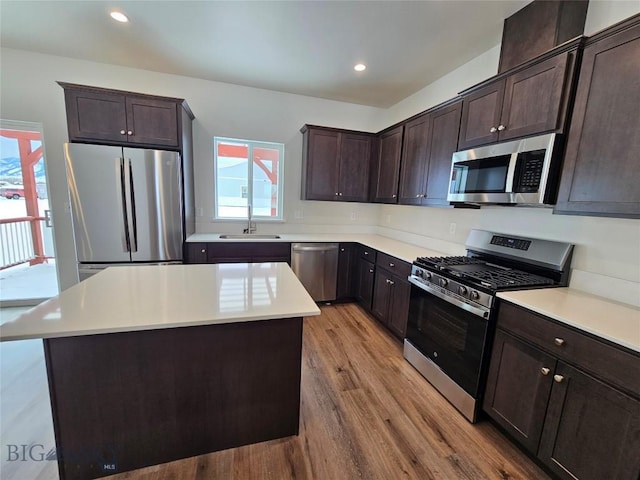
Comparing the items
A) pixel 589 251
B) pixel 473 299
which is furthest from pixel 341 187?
pixel 589 251

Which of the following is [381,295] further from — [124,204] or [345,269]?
[124,204]

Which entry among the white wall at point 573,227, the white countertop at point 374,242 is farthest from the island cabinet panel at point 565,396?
the white countertop at point 374,242

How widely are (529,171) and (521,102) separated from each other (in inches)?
19.8

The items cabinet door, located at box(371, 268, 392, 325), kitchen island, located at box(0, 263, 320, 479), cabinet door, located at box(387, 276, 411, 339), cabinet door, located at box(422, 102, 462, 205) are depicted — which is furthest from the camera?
cabinet door, located at box(371, 268, 392, 325)

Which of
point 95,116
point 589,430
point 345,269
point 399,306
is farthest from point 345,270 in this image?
point 95,116

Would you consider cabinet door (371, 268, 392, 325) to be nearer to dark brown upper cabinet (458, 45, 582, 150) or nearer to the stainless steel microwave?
the stainless steel microwave

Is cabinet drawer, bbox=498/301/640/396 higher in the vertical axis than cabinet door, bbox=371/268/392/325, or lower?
higher

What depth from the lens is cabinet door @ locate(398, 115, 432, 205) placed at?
282 centimetres

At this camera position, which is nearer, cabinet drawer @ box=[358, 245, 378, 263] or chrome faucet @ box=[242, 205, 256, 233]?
cabinet drawer @ box=[358, 245, 378, 263]

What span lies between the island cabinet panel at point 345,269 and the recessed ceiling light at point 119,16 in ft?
10.0

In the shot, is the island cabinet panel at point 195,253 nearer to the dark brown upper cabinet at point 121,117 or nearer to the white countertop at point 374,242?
the white countertop at point 374,242

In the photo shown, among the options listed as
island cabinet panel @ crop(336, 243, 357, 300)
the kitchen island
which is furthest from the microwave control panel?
island cabinet panel @ crop(336, 243, 357, 300)

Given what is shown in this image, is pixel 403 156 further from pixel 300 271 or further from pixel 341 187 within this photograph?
pixel 300 271

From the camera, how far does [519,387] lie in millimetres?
1567
